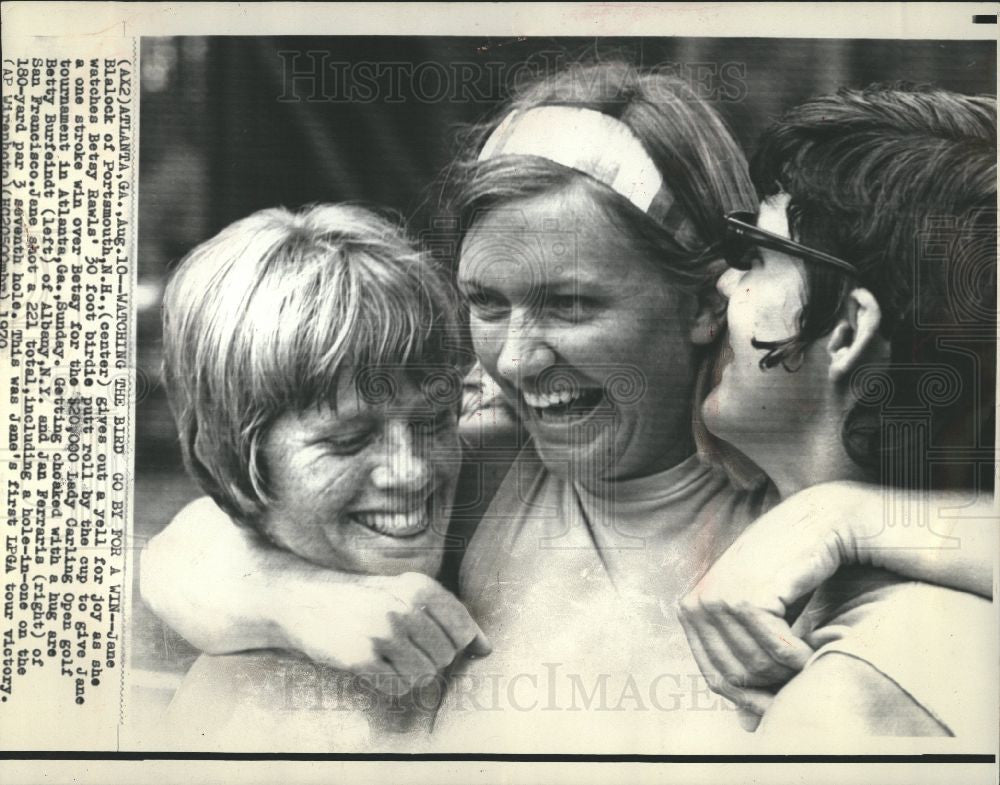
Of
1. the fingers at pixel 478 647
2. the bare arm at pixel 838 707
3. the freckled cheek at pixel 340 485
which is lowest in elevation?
the bare arm at pixel 838 707

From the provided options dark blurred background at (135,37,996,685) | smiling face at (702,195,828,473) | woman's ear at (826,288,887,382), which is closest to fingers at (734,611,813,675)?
smiling face at (702,195,828,473)

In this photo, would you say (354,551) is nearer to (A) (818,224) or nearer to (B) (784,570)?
(B) (784,570)

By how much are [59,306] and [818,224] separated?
1.88 m

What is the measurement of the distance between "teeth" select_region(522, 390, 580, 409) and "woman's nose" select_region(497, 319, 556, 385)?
0.05 meters

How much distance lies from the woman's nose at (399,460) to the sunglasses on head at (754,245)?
0.89 meters

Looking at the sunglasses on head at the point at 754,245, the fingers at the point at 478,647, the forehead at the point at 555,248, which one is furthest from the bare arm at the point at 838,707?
the forehead at the point at 555,248

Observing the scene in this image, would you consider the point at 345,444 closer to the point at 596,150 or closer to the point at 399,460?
the point at 399,460

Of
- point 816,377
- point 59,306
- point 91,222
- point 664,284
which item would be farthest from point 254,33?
point 816,377

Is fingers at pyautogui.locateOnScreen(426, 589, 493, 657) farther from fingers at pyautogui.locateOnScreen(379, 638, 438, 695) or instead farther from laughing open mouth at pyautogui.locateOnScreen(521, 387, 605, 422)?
laughing open mouth at pyautogui.locateOnScreen(521, 387, 605, 422)

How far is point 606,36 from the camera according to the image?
2.13 meters

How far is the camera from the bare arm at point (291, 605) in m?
2.06

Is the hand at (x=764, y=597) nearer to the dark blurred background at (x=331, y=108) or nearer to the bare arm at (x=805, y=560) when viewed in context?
the bare arm at (x=805, y=560)

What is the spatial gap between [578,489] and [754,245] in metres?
0.74

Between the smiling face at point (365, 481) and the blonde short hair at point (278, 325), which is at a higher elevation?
the blonde short hair at point (278, 325)
